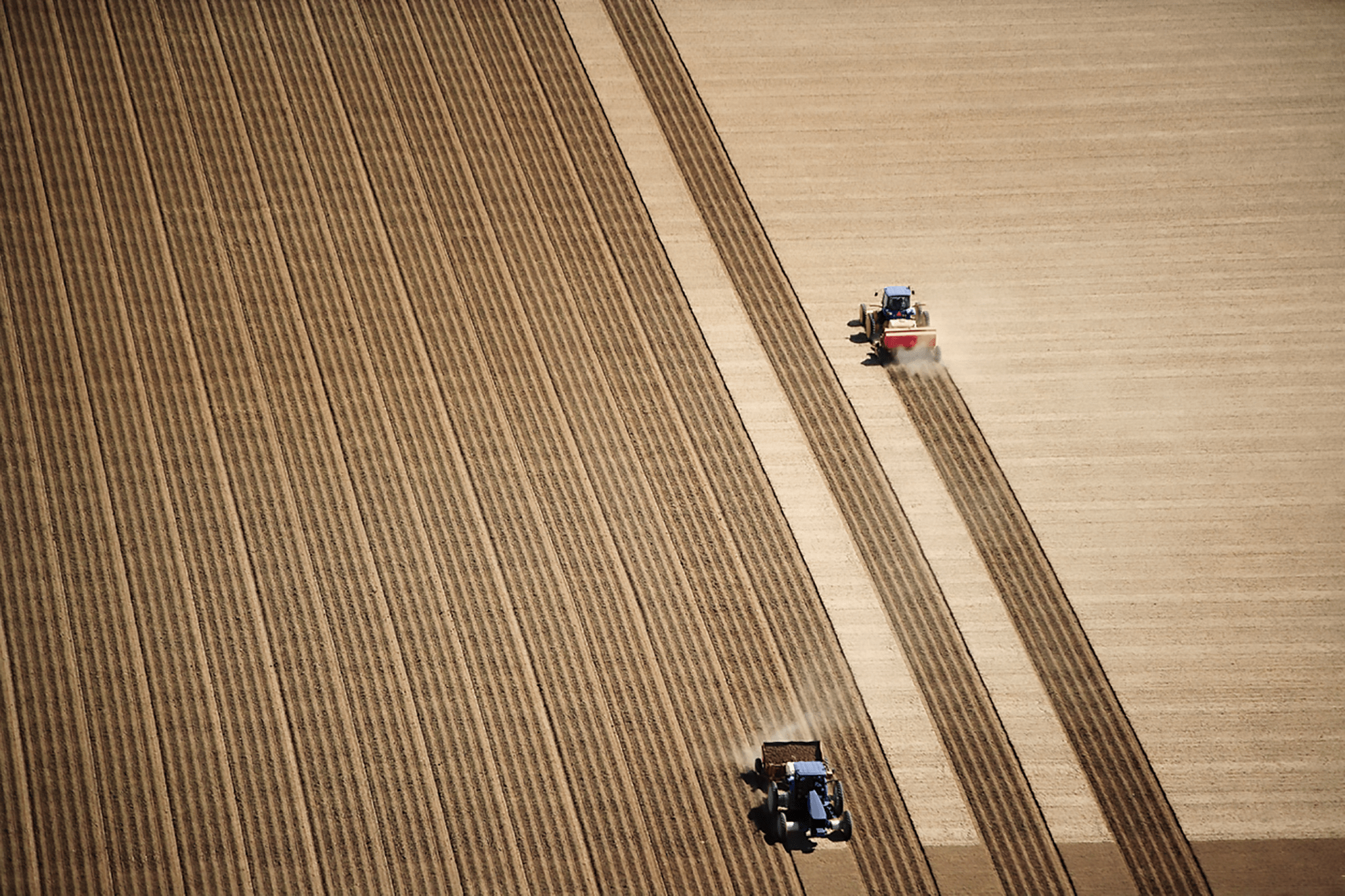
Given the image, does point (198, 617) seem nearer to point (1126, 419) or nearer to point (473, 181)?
point (473, 181)

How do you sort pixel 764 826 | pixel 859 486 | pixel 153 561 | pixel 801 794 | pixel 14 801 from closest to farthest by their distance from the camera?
pixel 14 801, pixel 801 794, pixel 764 826, pixel 153 561, pixel 859 486

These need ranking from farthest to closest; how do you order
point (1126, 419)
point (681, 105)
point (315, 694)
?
point (681, 105) → point (1126, 419) → point (315, 694)

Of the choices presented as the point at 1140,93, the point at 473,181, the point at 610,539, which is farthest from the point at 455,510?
the point at 1140,93

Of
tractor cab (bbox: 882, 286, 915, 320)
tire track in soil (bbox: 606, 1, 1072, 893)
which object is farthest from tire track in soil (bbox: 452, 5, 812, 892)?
tractor cab (bbox: 882, 286, 915, 320)

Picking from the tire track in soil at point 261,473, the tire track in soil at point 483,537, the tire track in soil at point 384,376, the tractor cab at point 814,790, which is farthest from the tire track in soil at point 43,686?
the tractor cab at point 814,790

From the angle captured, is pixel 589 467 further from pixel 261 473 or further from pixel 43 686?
pixel 43 686

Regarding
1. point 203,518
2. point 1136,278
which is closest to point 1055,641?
point 1136,278
